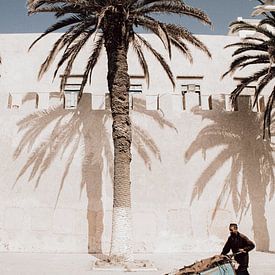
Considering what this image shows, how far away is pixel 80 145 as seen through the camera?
13.1m

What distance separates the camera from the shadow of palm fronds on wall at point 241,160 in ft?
43.7

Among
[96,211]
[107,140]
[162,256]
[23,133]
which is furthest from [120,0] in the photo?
[162,256]

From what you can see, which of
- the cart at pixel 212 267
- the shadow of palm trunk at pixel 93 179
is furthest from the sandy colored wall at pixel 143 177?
the cart at pixel 212 267

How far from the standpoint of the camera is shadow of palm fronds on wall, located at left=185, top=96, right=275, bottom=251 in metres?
13.3

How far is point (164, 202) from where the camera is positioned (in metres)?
13.0

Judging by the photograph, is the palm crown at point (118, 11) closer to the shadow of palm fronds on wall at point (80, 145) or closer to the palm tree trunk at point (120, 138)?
the palm tree trunk at point (120, 138)

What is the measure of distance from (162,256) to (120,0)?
7.36m

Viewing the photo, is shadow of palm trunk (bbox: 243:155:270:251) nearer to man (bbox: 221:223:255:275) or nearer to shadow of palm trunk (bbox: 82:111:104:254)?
shadow of palm trunk (bbox: 82:111:104:254)

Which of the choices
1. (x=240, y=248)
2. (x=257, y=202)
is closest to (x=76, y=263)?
(x=240, y=248)

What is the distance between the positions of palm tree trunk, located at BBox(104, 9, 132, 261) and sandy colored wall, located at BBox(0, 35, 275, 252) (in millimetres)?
2420

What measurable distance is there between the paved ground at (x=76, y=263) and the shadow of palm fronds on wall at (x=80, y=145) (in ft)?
6.17

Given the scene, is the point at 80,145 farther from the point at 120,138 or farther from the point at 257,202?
the point at 257,202

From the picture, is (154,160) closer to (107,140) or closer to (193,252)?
(107,140)

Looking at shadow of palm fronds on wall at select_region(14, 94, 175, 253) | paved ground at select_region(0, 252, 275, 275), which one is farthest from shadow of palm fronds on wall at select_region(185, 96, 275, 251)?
shadow of palm fronds on wall at select_region(14, 94, 175, 253)
